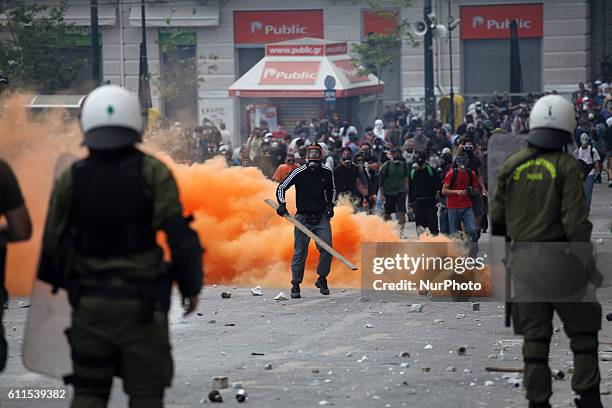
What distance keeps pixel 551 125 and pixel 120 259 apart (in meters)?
2.63

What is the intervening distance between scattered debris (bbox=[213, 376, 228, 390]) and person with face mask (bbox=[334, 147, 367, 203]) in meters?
13.2

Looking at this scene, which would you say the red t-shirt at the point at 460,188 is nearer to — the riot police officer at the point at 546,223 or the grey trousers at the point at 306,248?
the grey trousers at the point at 306,248

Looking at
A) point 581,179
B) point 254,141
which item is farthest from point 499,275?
point 254,141

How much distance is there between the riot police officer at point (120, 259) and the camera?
5582 mm

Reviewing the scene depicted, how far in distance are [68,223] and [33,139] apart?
10562 mm

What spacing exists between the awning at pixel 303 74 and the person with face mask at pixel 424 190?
1913 centimetres

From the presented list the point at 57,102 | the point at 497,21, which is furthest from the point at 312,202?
the point at 497,21

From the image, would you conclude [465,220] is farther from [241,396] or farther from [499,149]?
[241,396]

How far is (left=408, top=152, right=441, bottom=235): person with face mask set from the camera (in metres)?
18.9

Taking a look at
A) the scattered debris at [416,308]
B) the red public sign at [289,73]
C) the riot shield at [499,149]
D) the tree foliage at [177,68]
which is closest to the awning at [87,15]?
the tree foliage at [177,68]

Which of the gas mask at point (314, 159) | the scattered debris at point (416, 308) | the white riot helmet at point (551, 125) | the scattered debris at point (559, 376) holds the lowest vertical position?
the scattered debris at point (416, 308)

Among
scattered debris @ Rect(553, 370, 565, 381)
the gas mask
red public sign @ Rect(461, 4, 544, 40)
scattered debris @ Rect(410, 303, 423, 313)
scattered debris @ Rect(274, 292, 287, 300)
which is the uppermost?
red public sign @ Rect(461, 4, 544, 40)

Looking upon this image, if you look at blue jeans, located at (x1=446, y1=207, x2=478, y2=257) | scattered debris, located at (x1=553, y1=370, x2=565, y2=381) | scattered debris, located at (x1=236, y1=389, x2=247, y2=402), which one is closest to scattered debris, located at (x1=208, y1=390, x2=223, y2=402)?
scattered debris, located at (x1=236, y1=389, x2=247, y2=402)

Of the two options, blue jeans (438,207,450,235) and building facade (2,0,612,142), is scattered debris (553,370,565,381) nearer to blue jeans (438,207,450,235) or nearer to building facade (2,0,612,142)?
blue jeans (438,207,450,235)
